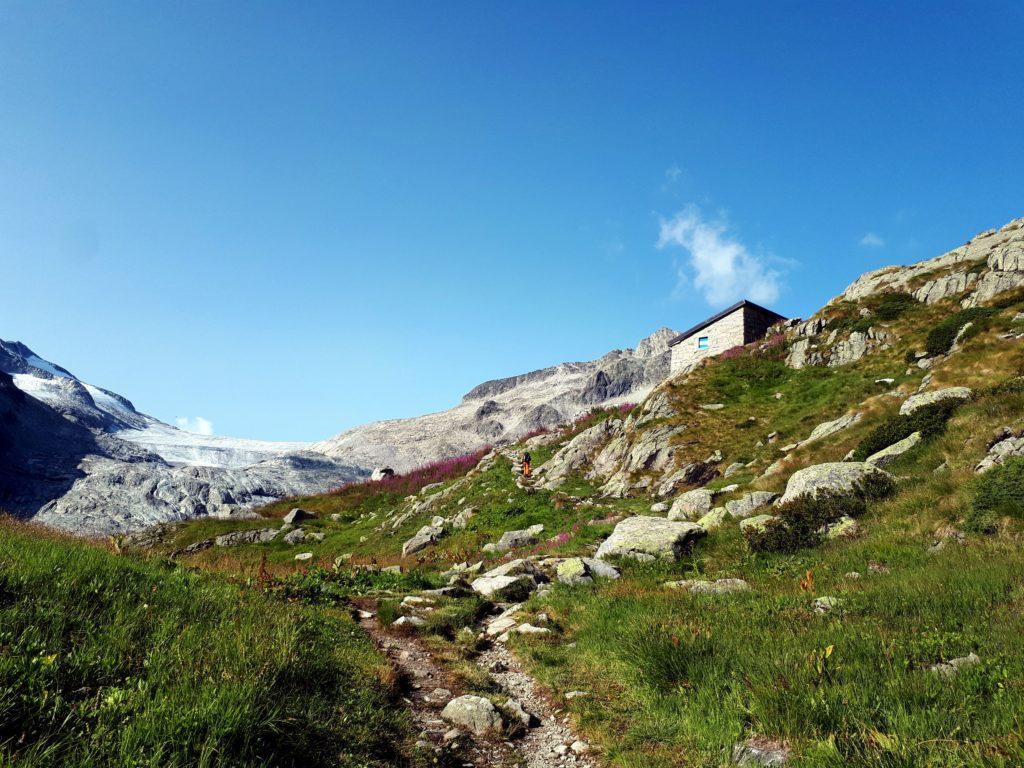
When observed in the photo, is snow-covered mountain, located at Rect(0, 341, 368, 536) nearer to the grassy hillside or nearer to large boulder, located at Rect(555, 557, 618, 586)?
large boulder, located at Rect(555, 557, 618, 586)

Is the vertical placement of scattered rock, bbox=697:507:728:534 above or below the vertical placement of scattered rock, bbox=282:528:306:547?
above

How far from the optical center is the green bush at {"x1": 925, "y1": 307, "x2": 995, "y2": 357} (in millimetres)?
25797

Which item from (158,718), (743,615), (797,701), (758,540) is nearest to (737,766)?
(797,701)

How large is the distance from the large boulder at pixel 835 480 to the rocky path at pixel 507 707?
427 inches

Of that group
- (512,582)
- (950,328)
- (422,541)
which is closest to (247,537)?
(422,541)

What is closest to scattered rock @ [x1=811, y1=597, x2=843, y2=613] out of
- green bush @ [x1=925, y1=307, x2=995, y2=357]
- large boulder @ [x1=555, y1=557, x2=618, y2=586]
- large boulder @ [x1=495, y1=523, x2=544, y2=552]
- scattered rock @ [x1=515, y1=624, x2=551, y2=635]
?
scattered rock @ [x1=515, y1=624, x2=551, y2=635]

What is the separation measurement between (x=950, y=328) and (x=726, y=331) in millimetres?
23896

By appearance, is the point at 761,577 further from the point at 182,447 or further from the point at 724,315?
the point at 182,447

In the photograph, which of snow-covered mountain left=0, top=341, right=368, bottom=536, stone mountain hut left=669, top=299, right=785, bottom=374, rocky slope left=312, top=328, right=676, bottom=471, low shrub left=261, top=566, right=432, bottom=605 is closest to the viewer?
low shrub left=261, top=566, right=432, bottom=605

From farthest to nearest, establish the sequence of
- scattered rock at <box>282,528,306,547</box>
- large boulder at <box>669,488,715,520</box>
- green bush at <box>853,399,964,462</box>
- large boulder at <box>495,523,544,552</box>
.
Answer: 1. scattered rock at <box>282,528,306,547</box>
2. large boulder at <box>495,523,544,552</box>
3. large boulder at <box>669,488,715,520</box>
4. green bush at <box>853,399,964,462</box>

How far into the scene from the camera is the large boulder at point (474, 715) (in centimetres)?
639

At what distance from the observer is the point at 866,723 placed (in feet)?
14.6

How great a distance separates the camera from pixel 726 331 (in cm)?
4991

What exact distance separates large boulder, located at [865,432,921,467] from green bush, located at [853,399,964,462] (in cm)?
23
